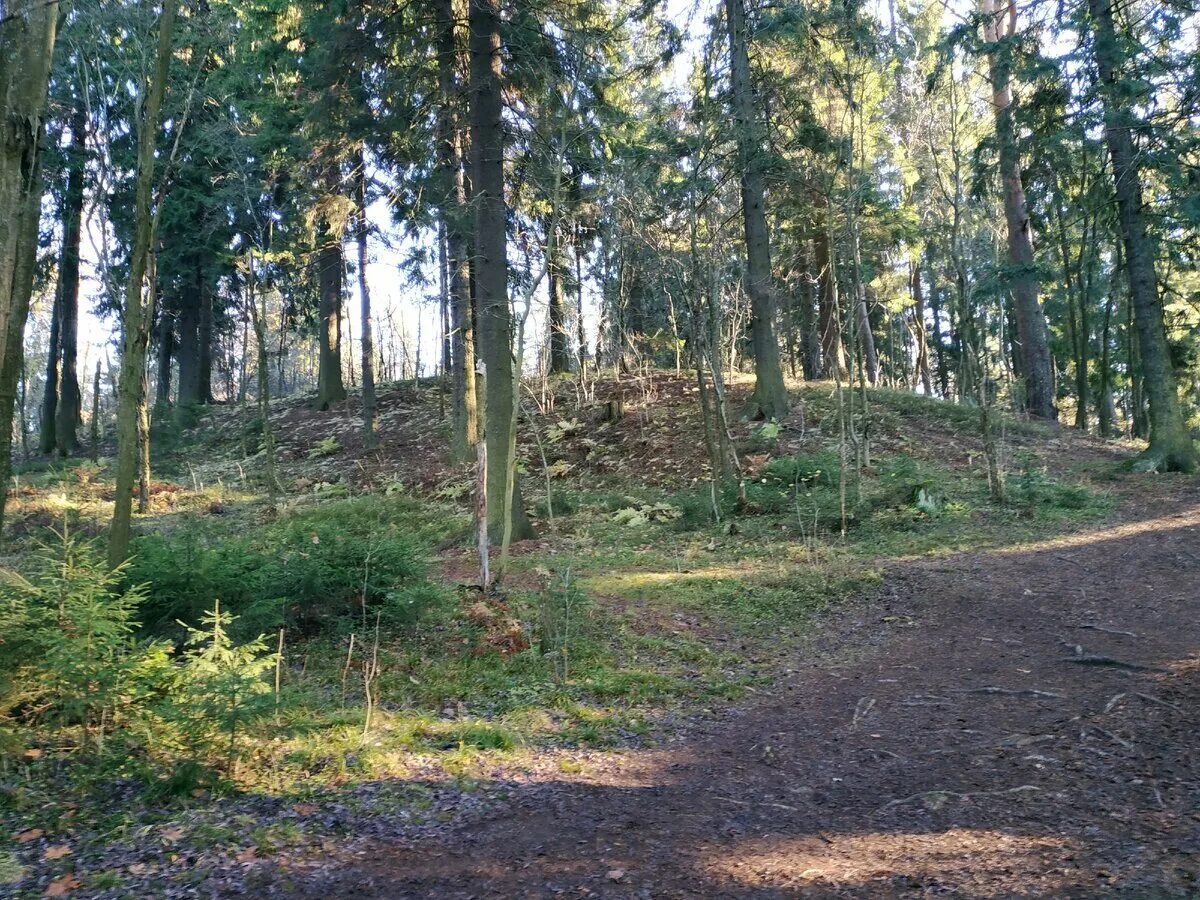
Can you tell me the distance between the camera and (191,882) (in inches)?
145

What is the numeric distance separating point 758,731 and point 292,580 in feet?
14.6

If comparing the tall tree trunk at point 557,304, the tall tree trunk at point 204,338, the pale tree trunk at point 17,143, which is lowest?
the pale tree trunk at point 17,143

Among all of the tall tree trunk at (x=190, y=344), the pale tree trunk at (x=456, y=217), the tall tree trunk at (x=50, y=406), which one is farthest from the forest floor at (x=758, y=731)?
the tall tree trunk at (x=190, y=344)

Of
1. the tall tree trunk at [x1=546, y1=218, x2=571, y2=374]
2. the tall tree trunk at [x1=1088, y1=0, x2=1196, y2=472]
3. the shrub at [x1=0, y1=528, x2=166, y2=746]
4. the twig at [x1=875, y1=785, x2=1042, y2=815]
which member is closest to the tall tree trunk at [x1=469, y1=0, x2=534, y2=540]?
the tall tree trunk at [x1=546, y1=218, x2=571, y2=374]

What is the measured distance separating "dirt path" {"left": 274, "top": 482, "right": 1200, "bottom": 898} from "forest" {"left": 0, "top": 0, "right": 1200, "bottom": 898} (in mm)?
37

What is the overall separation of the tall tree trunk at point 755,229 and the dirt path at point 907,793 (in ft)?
34.2

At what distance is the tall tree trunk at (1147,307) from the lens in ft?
47.3

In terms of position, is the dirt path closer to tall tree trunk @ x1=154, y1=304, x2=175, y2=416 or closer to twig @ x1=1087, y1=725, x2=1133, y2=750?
twig @ x1=1087, y1=725, x2=1133, y2=750

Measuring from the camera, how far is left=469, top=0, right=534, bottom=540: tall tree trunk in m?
12.3

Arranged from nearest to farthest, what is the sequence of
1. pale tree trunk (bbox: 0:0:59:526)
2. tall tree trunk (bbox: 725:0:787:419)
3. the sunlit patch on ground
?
the sunlit patch on ground < pale tree trunk (bbox: 0:0:59:526) < tall tree trunk (bbox: 725:0:787:419)

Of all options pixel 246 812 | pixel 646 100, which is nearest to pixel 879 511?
pixel 246 812

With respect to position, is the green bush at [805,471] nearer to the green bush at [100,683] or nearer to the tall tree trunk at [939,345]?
the green bush at [100,683]

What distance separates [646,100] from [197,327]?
19468mm

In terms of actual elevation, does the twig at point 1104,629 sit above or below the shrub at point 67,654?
below
